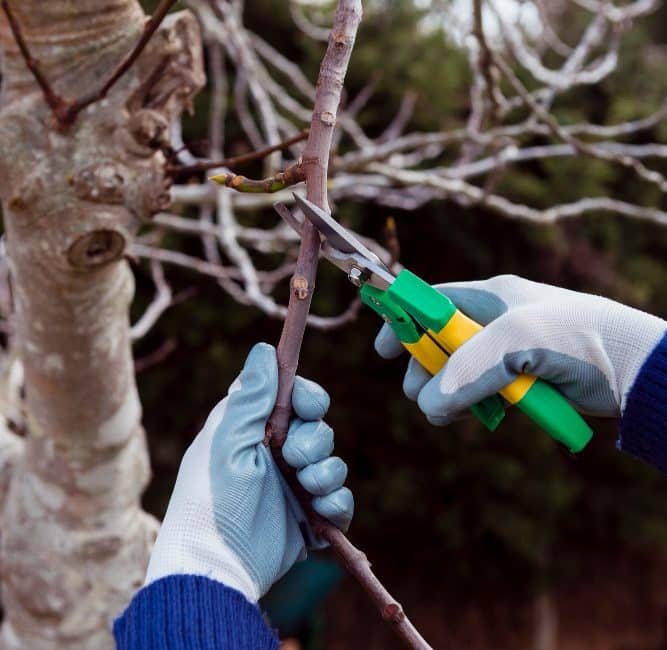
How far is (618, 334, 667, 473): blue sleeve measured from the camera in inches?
41.7

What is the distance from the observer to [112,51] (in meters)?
1.41

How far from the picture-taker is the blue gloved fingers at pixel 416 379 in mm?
1166

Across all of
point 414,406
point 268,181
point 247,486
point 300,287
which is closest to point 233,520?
point 247,486

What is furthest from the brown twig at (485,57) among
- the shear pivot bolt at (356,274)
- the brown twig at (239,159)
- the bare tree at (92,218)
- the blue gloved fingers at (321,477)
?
the blue gloved fingers at (321,477)

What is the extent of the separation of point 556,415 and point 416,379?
0.22m

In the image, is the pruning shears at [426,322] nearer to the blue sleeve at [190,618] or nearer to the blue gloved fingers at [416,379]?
the blue gloved fingers at [416,379]

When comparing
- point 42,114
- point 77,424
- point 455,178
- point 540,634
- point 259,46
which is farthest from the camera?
point 540,634

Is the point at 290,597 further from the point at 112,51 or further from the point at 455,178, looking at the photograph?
the point at 112,51

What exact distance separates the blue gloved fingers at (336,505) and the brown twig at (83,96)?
69 cm

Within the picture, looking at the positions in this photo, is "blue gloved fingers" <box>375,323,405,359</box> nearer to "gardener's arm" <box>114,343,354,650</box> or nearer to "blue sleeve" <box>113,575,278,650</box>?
"gardener's arm" <box>114,343,354,650</box>

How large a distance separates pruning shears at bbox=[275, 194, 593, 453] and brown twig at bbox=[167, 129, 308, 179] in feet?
0.63

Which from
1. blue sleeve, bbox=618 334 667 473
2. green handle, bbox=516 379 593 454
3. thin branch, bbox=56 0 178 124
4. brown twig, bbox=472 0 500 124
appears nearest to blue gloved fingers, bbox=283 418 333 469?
green handle, bbox=516 379 593 454

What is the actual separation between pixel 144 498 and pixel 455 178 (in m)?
2.59

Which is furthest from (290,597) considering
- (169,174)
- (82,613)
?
(169,174)
